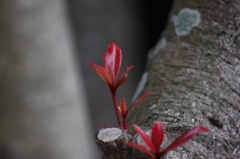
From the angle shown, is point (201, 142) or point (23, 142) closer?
point (201, 142)

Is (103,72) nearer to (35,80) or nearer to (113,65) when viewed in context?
(113,65)

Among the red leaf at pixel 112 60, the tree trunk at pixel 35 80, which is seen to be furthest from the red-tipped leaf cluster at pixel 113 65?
the tree trunk at pixel 35 80

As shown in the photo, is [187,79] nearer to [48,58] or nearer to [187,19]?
[187,19]

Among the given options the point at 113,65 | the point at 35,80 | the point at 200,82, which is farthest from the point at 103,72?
the point at 35,80

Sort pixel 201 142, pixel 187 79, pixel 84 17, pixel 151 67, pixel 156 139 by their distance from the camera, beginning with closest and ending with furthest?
pixel 156 139, pixel 201 142, pixel 187 79, pixel 151 67, pixel 84 17

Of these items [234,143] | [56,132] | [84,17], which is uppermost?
[84,17]

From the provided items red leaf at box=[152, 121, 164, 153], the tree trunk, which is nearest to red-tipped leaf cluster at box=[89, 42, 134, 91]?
red leaf at box=[152, 121, 164, 153]

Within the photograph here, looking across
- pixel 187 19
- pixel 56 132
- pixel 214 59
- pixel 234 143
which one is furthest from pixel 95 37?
pixel 234 143

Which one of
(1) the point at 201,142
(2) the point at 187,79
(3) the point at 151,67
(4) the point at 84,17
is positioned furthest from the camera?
(4) the point at 84,17

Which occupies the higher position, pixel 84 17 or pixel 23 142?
pixel 84 17
